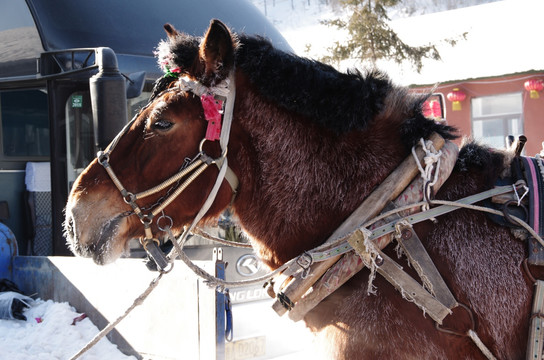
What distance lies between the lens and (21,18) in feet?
15.2

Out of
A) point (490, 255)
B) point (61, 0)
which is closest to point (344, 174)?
point (490, 255)

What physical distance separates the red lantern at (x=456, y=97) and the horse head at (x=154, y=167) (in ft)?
43.0

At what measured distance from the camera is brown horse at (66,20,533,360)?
6.90 feet

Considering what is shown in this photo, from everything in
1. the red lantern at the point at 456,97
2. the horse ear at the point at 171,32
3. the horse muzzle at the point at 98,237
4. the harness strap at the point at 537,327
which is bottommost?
the harness strap at the point at 537,327

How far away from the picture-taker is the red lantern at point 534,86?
13.1m

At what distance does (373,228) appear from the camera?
206 centimetres

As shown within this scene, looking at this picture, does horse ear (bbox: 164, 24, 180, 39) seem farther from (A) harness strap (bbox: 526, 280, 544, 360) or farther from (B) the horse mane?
(A) harness strap (bbox: 526, 280, 544, 360)

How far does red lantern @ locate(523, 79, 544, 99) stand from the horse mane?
40.7ft

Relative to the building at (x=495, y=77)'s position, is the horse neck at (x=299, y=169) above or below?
below

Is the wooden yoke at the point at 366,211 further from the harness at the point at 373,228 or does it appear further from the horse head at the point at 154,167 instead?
the horse head at the point at 154,167

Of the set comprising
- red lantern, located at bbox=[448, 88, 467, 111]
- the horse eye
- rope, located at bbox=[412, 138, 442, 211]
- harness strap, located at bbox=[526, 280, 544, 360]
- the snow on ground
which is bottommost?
the snow on ground

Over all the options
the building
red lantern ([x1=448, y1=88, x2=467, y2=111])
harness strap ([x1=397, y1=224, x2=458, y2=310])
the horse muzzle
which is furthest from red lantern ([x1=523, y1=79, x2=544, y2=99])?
the horse muzzle

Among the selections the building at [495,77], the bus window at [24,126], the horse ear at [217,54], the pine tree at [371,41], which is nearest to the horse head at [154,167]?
the horse ear at [217,54]

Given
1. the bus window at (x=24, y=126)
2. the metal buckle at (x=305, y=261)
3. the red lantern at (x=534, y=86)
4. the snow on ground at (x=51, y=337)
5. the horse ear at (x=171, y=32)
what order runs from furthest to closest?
1. the red lantern at (x=534, y=86)
2. the bus window at (x=24, y=126)
3. the snow on ground at (x=51, y=337)
4. the horse ear at (x=171, y=32)
5. the metal buckle at (x=305, y=261)
